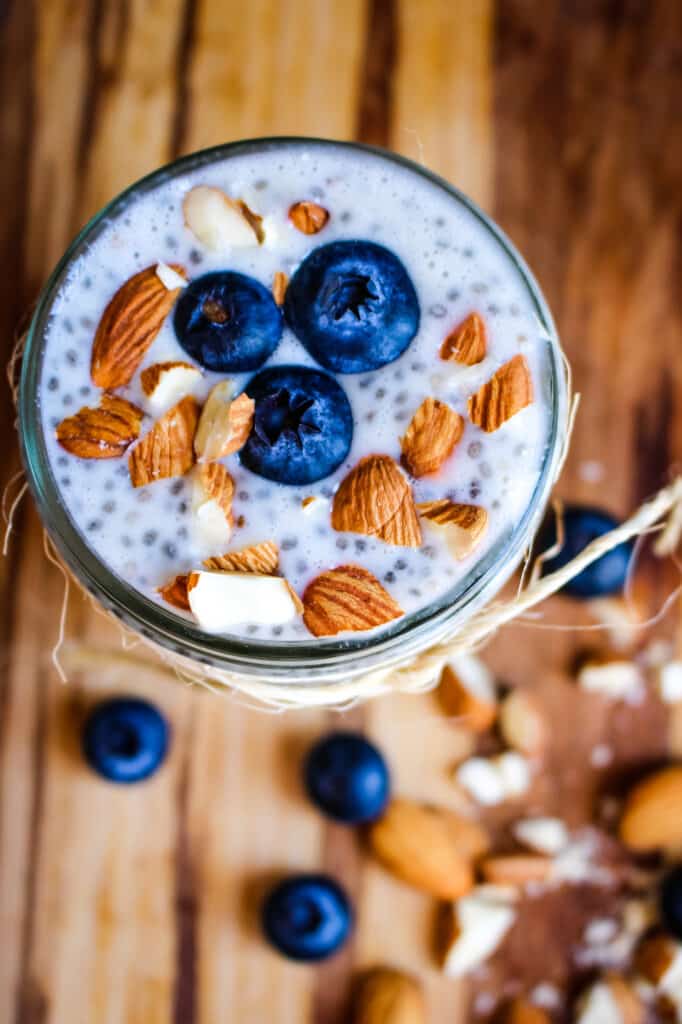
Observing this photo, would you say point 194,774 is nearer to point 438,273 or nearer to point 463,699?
point 463,699

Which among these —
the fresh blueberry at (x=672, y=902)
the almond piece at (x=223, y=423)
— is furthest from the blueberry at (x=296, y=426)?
the fresh blueberry at (x=672, y=902)

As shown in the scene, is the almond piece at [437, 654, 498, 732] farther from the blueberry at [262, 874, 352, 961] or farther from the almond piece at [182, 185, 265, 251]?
the almond piece at [182, 185, 265, 251]

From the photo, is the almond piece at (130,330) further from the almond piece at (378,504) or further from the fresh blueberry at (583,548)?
the fresh blueberry at (583,548)

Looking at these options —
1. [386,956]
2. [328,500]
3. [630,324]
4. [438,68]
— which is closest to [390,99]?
[438,68]

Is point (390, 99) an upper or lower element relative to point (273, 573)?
upper

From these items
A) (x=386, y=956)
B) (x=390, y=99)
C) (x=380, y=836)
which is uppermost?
(x=390, y=99)

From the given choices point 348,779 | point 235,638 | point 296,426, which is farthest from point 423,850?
point 296,426

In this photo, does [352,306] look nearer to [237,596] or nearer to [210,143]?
[237,596]
